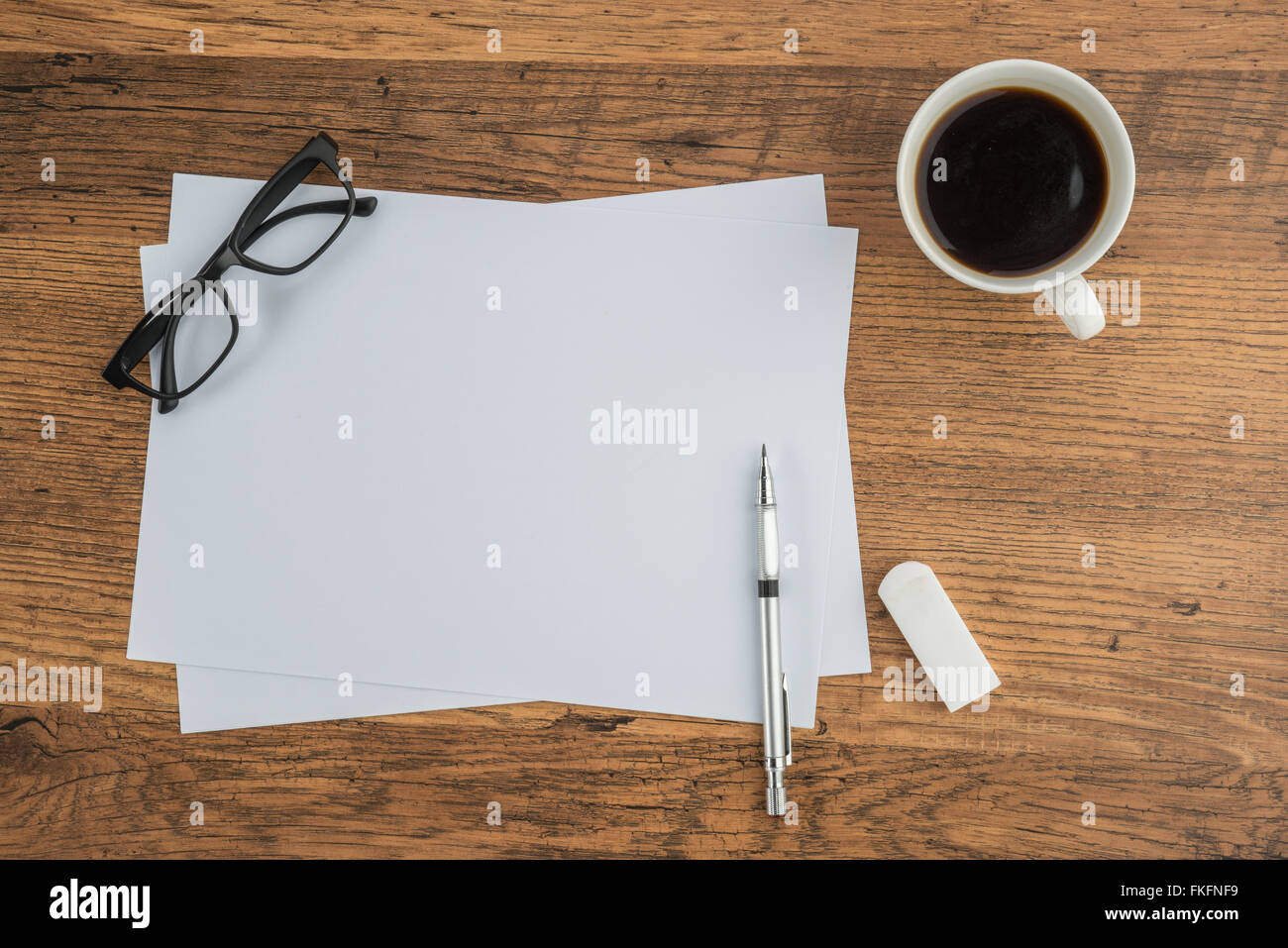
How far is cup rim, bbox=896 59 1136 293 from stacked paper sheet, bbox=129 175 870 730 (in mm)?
117

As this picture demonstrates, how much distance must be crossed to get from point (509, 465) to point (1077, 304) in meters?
0.51

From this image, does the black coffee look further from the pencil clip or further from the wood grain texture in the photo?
the pencil clip

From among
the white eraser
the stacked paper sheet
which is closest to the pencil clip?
the stacked paper sheet

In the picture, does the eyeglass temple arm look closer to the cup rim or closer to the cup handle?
the cup rim

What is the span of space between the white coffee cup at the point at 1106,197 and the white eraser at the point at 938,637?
253mm

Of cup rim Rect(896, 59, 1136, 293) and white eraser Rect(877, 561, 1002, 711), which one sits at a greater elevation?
cup rim Rect(896, 59, 1136, 293)

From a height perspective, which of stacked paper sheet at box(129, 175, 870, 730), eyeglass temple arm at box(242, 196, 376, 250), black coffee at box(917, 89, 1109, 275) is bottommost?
stacked paper sheet at box(129, 175, 870, 730)

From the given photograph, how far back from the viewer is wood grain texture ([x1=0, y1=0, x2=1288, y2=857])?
30.5 inches

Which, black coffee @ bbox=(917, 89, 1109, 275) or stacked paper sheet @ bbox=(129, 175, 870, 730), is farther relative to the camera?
stacked paper sheet @ bbox=(129, 175, 870, 730)

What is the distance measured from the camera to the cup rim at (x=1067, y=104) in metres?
0.65
